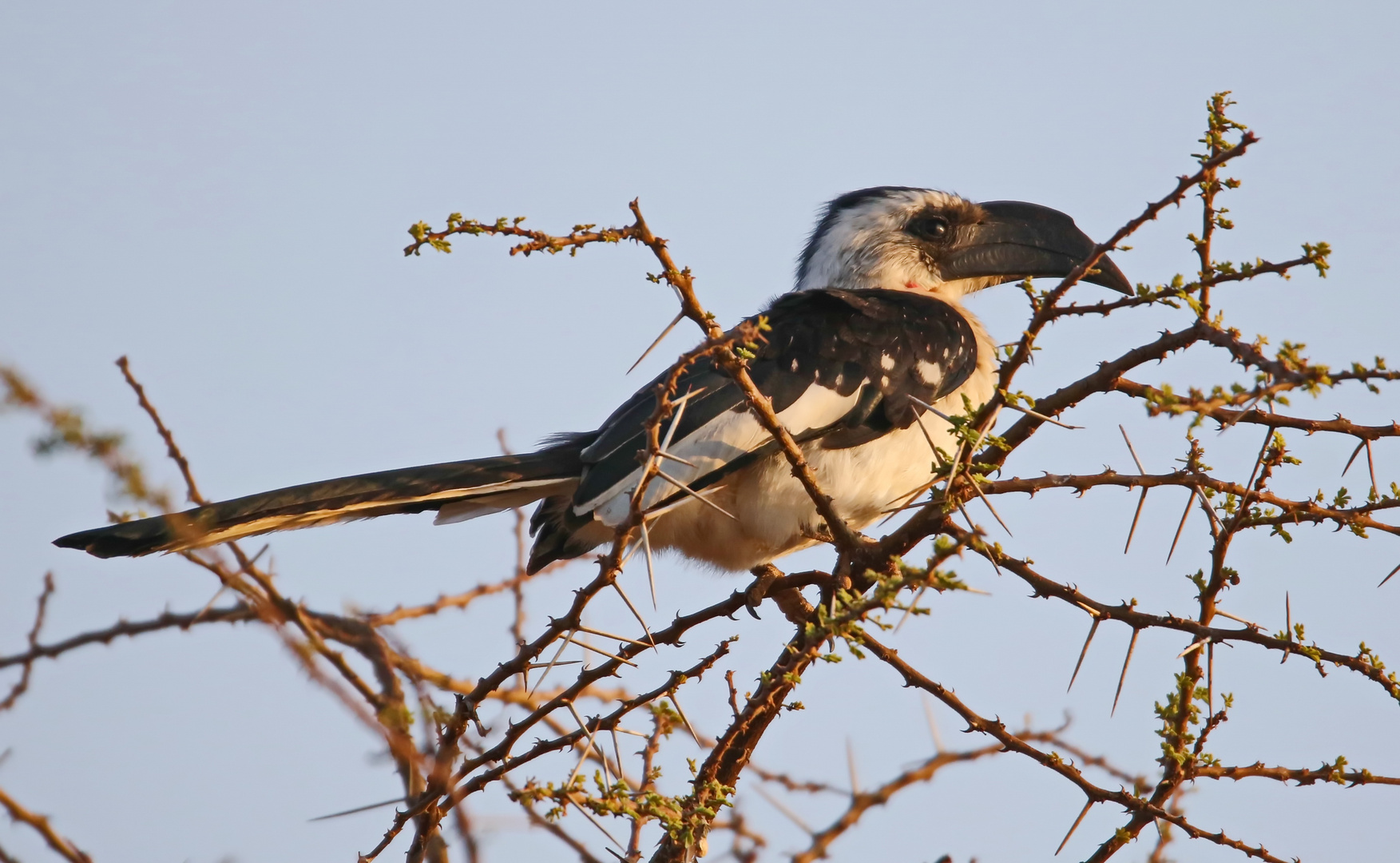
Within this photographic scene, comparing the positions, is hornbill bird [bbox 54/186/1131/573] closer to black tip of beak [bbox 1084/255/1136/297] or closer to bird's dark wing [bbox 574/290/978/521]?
bird's dark wing [bbox 574/290/978/521]

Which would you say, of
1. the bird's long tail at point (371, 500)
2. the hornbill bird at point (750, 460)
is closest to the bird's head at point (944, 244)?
the hornbill bird at point (750, 460)

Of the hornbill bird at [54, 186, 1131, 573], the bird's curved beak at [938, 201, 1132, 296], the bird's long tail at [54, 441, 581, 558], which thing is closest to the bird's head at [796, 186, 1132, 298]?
the bird's curved beak at [938, 201, 1132, 296]

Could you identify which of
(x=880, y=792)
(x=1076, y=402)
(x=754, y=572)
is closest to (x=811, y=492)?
(x=1076, y=402)

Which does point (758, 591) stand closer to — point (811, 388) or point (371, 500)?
point (811, 388)

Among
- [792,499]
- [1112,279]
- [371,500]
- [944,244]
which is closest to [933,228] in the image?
[944,244]

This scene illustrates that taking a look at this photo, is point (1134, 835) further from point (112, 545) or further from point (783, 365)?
point (112, 545)

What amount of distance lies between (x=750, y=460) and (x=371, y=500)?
1085mm

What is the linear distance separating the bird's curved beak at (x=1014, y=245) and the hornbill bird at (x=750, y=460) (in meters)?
0.76

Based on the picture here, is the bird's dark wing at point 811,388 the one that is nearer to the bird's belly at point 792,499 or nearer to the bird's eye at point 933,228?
the bird's belly at point 792,499

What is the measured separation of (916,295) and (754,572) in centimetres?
140

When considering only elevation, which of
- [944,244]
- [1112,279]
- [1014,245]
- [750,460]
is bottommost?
[750,460]

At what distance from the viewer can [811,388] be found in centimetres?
402

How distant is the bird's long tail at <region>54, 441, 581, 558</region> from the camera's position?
3.10m

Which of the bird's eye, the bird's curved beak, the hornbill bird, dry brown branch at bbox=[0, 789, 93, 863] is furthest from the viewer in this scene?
the bird's eye
